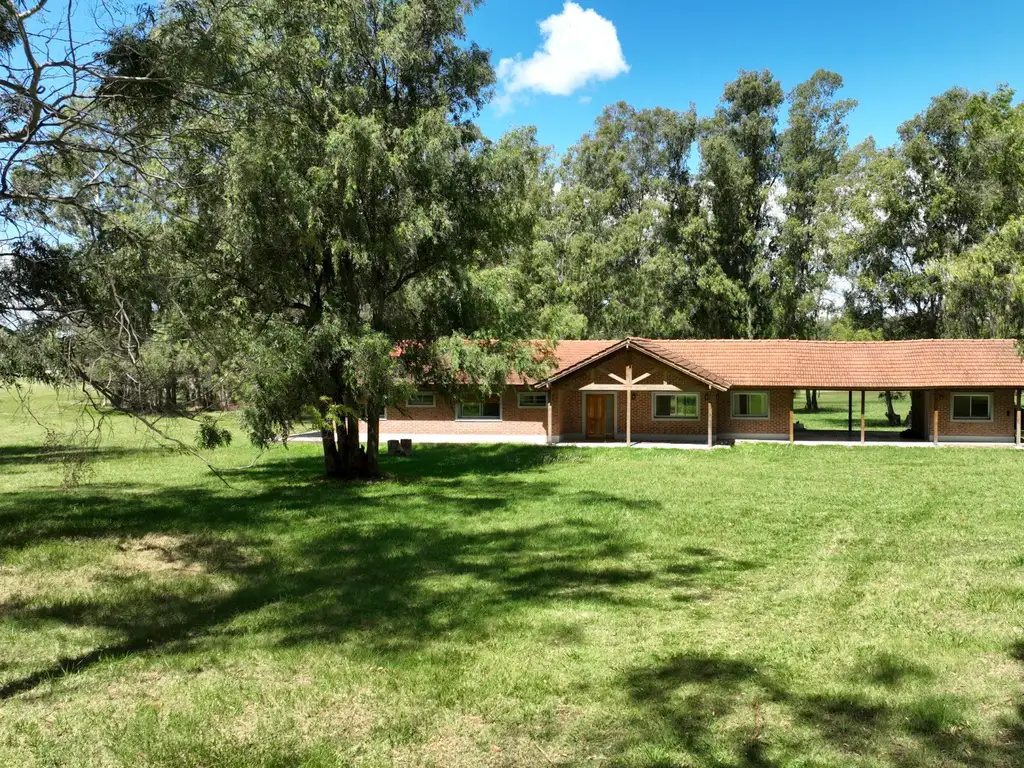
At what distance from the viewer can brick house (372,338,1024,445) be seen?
2767 centimetres

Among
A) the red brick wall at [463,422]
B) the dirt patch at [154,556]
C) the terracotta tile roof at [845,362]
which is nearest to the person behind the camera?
the dirt patch at [154,556]

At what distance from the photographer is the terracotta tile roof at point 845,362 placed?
89.9 ft

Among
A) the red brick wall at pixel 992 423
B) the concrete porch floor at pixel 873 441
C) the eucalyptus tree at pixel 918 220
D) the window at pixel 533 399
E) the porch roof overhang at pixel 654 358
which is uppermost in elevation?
the eucalyptus tree at pixel 918 220

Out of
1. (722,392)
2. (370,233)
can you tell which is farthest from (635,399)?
(370,233)

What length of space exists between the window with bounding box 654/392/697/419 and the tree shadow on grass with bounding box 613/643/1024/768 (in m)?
23.8

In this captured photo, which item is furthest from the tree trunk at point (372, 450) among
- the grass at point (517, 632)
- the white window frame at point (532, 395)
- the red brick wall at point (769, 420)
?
the red brick wall at point (769, 420)

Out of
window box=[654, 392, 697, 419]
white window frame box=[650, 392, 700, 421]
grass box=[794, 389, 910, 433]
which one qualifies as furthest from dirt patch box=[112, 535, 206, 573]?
grass box=[794, 389, 910, 433]

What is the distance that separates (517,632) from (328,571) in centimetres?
354

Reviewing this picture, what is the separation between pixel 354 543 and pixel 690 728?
293 inches

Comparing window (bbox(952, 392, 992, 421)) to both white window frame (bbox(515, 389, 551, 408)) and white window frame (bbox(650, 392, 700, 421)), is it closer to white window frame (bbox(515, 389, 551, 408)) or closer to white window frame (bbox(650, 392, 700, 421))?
white window frame (bbox(650, 392, 700, 421))

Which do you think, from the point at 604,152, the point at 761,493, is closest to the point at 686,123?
the point at 604,152

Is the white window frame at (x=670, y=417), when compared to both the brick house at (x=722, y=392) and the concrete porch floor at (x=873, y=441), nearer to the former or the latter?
the brick house at (x=722, y=392)

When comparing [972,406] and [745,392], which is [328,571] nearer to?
[745,392]

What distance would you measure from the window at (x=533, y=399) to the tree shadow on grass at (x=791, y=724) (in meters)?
23.9
